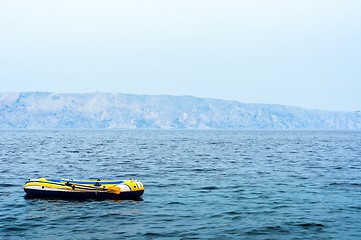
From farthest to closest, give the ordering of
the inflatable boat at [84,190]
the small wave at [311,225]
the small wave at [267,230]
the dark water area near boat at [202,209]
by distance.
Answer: the inflatable boat at [84,190]
the small wave at [311,225]
the dark water area near boat at [202,209]
the small wave at [267,230]

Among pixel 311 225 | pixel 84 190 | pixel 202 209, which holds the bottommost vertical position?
pixel 202 209

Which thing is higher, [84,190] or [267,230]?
[84,190]

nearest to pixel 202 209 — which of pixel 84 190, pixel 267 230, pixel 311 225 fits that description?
pixel 267 230

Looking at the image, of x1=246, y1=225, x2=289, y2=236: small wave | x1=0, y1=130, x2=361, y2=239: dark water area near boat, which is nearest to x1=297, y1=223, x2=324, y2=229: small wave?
x1=0, y1=130, x2=361, y2=239: dark water area near boat

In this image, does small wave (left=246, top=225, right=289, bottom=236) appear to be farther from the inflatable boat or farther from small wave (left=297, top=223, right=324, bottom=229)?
the inflatable boat

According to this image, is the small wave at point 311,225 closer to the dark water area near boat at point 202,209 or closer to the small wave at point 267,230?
the dark water area near boat at point 202,209

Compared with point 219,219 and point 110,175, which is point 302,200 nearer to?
point 219,219

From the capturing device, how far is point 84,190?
28.1 m

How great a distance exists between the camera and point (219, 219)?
22.7 m

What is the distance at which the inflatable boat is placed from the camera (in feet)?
92.2

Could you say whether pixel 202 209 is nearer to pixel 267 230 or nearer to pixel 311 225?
pixel 267 230

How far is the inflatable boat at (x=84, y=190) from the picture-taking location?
2811 cm

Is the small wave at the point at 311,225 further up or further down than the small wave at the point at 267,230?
further up

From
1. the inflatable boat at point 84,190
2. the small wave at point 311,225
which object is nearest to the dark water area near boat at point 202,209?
the small wave at point 311,225
